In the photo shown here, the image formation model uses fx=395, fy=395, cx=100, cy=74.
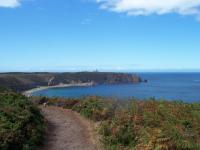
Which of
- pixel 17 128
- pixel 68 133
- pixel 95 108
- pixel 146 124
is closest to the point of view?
pixel 17 128

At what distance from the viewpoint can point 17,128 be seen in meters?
15.1

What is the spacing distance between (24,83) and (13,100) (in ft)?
473

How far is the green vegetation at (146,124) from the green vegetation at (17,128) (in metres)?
3.01

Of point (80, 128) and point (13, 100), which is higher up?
point (13, 100)

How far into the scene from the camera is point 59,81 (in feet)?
628

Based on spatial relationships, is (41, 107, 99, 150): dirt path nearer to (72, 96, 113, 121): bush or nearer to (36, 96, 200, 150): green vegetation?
(72, 96, 113, 121): bush

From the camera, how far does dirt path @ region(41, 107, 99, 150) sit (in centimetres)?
1661

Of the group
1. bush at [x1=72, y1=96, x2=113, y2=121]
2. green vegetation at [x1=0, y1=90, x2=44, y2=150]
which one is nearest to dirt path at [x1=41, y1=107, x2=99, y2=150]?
bush at [x1=72, y1=96, x2=113, y2=121]

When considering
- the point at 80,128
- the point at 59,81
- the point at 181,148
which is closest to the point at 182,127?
the point at 181,148

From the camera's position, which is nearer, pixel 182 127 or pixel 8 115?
pixel 8 115

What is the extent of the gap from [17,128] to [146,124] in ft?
20.3

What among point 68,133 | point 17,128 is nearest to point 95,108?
point 68,133

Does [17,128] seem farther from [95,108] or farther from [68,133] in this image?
[95,108]

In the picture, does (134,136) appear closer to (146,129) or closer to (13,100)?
(146,129)
